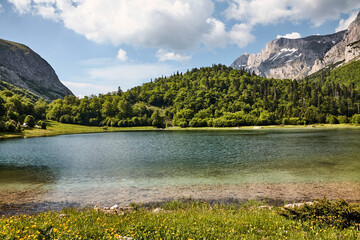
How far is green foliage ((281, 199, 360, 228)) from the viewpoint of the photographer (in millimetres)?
11484

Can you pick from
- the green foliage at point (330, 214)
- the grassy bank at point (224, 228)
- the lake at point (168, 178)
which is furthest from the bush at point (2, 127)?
the green foliage at point (330, 214)

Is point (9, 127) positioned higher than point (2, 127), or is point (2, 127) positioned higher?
point (2, 127)

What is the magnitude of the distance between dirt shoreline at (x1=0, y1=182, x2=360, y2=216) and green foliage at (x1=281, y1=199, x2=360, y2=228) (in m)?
7.96

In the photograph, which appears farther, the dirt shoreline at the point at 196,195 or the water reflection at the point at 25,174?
the water reflection at the point at 25,174

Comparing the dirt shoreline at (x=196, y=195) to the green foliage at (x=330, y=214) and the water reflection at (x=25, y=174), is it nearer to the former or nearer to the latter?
the water reflection at (x=25, y=174)

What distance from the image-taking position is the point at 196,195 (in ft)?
78.0

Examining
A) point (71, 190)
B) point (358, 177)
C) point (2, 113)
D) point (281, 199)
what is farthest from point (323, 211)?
point (2, 113)

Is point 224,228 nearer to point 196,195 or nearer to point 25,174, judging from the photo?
point 196,195

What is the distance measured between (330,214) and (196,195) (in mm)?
13887

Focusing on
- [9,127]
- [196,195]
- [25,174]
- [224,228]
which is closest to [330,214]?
[224,228]

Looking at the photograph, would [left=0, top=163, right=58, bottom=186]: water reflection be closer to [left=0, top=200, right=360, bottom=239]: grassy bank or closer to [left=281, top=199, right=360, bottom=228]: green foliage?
[left=0, top=200, right=360, bottom=239]: grassy bank

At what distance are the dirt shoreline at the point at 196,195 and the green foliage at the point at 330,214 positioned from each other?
26.1ft

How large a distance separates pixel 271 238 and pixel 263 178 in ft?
76.7

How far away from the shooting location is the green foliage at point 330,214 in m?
11.5
